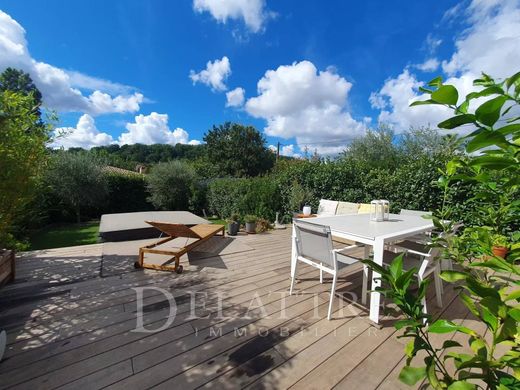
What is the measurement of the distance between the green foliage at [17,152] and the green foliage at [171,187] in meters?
9.19

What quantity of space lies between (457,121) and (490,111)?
0.16 ft

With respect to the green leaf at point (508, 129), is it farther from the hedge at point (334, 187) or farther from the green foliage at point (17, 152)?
the hedge at point (334, 187)

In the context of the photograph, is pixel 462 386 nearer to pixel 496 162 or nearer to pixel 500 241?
pixel 496 162

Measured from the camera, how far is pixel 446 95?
1.40ft

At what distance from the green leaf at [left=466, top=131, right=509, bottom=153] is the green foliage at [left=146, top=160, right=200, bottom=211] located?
12.2 metres

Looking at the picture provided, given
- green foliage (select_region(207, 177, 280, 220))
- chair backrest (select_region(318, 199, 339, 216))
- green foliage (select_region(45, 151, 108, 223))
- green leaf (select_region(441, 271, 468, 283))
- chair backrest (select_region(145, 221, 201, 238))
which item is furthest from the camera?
green foliage (select_region(45, 151, 108, 223))

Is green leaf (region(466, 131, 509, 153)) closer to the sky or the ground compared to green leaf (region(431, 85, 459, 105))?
closer to the ground

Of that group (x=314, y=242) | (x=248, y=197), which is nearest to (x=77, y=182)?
(x=248, y=197)

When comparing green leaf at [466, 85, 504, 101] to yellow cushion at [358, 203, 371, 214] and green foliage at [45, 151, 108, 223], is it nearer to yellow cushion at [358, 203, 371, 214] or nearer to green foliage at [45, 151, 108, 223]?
yellow cushion at [358, 203, 371, 214]

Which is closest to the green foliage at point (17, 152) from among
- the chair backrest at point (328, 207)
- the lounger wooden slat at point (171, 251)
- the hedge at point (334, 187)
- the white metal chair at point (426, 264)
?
the lounger wooden slat at point (171, 251)

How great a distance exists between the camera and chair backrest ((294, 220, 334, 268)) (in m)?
2.58

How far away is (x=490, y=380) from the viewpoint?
1.72ft

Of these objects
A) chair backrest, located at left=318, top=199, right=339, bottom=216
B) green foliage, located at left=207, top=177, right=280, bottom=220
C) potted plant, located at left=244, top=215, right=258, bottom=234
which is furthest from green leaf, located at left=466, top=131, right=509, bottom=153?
green foliage, located at left=207, top=177, right=280, bottom=220

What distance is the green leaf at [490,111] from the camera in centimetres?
37
